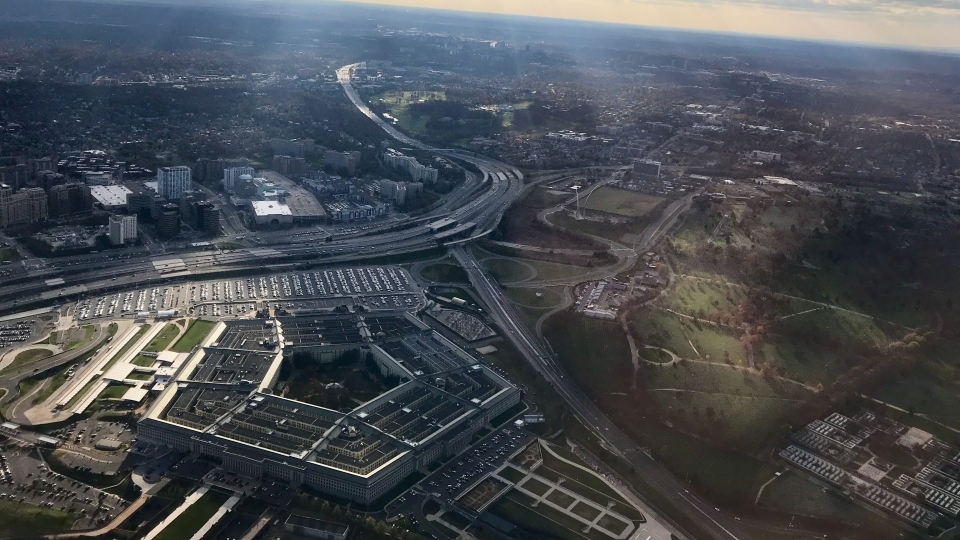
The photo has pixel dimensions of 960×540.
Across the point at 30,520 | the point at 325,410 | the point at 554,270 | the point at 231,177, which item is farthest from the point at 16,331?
the point at 554,270

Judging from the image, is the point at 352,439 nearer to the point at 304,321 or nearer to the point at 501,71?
the point at 304,321

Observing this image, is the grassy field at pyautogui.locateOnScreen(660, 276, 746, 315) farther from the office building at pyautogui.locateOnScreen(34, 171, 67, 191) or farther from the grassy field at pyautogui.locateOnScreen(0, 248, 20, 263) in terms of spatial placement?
the office building at pyautogui.locateOnScreen(34, 171, 67, 191)

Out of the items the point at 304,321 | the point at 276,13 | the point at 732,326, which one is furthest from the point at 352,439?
the point at 276,13

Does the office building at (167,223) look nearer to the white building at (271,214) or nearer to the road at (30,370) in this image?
the white building at (271,214)

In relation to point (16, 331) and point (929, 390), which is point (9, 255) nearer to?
point (16, 331)

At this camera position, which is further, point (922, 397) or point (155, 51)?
point (155, 51)

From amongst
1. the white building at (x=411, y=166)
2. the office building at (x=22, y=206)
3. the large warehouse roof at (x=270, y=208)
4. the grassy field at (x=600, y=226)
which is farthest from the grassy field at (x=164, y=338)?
the white building at (x=411, y=166)

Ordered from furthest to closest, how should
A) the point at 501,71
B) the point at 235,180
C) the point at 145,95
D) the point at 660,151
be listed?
the point at 501,71 → the point at 145,95 → the point at 660,151 → the point at 235,180
